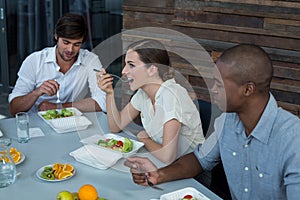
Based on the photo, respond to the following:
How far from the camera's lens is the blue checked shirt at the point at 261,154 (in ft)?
4.75

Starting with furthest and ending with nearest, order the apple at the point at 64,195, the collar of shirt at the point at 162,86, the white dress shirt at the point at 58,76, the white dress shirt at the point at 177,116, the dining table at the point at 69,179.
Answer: the white dress shirt at the point at 58,76
the collar of shirt at the point at 162,86
the white dress shirt at the point at 177,116
the dining table at the point at 69,179
the apple at the point at 64,195

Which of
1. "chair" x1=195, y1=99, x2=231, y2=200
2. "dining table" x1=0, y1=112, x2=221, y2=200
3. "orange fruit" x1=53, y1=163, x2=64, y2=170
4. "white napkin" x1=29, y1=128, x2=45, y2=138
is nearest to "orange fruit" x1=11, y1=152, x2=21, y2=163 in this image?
"dining table" x1=0, y1=112, x2=221, y2=200

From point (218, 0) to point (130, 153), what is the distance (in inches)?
62.0

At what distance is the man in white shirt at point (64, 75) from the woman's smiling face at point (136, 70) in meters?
0.47

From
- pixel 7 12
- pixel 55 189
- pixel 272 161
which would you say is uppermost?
pixel 7 12

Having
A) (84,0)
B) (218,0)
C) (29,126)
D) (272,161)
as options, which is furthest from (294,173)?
(84,0)

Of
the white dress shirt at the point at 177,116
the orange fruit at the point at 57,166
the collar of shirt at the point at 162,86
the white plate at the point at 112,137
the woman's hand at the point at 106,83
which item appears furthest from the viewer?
the woman's hand at the point at 106,83

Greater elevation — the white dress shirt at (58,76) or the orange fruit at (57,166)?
the white dress shirt at (58,76)

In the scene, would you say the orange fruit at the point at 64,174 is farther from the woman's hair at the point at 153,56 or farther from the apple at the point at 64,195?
the woman's hair at the point at 153,56

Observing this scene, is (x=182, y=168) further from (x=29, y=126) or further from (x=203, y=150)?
(x=29, y=126)

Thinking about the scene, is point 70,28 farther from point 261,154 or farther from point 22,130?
point 261,154

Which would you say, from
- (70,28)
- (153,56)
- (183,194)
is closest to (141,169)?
(183,194)

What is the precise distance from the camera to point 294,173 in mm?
1405

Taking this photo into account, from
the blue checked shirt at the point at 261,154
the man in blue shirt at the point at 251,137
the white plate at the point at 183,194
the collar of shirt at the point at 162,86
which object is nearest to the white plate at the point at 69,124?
the collar of shirt at the point at 162,86
